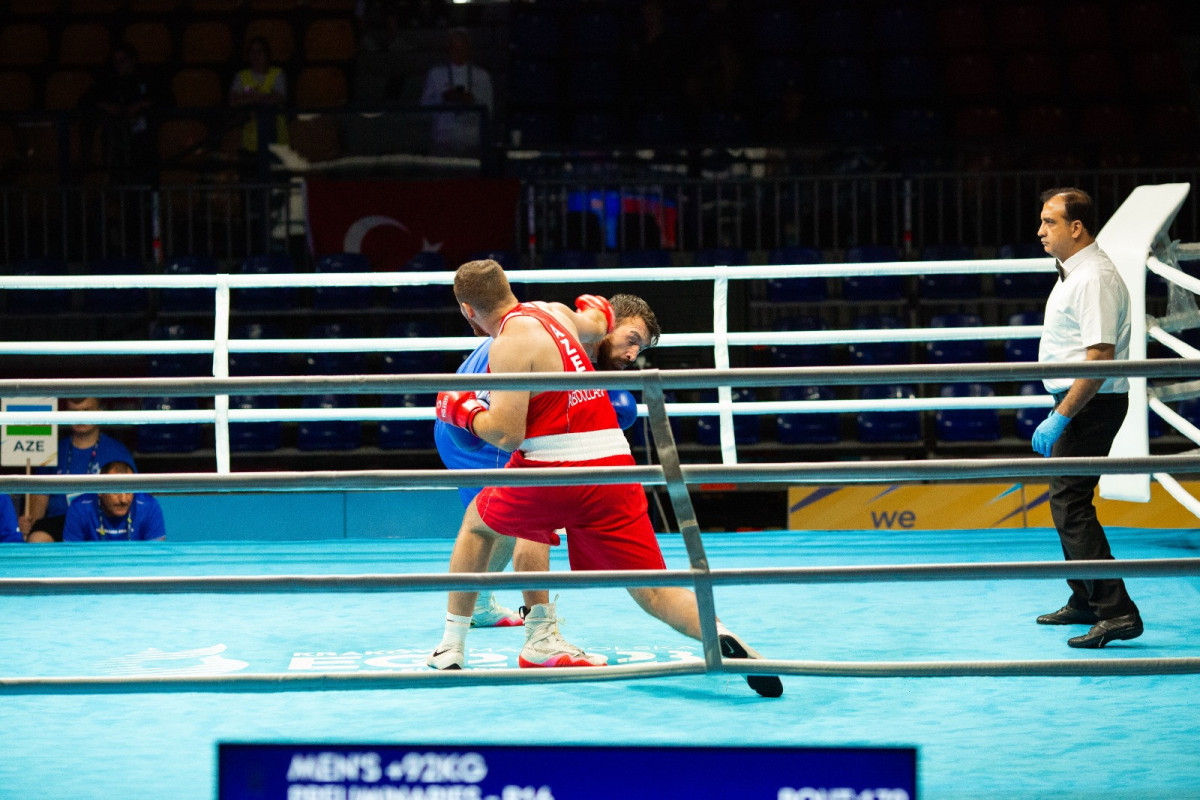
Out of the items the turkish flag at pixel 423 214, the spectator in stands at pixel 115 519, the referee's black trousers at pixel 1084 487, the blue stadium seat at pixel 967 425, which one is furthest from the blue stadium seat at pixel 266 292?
the referee's black trousers at pixel 1084 487

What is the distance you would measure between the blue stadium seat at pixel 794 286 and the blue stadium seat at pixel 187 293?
4221mm

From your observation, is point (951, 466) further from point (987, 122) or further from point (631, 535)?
point (987, 122)

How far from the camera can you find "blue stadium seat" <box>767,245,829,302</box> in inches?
377

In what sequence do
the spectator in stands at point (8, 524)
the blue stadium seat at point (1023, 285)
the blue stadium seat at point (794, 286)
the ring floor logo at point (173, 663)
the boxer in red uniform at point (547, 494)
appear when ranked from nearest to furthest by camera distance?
the boxer in red uniform at point (547, 494) → the ring floor logo at point (173, 663) → the spectator in stands at point (8, 524) → the blue stadium seat at point (794, 286) → the blue stadium seat at point (1023, 285)

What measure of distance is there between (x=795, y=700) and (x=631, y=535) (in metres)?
0.62

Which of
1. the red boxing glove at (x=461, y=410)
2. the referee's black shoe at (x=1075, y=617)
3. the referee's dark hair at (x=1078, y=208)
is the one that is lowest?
the referee's black shoe at (x=1075, y=617)

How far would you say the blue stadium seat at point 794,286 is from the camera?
9.57 meters

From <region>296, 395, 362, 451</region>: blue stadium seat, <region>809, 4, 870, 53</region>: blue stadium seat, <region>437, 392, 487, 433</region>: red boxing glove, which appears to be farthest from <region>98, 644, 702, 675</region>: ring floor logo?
<region>809, 4, 870, 53</region>: blue stadium seat

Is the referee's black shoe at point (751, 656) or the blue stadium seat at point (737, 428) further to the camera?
the blue stadium seat at point (737, 428)

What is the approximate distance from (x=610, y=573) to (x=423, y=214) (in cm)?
731

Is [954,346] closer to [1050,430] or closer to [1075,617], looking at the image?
[1075,617]

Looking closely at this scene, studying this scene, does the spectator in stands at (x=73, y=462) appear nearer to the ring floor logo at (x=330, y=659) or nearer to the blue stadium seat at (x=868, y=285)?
the ring floor logo at (x=330, y=659)

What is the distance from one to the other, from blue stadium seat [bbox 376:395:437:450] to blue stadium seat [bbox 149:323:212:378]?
1.50 m

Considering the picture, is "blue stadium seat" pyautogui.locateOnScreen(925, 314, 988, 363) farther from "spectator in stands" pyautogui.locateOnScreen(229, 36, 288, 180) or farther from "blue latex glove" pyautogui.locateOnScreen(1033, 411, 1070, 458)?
"blue latex glove" pyautogui.locateOnScreen(1033, 411, 1070, 458)
